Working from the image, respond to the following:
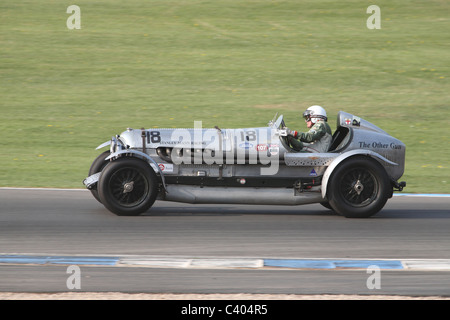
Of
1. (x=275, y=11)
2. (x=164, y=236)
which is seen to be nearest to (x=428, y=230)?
(x=164, y=236)

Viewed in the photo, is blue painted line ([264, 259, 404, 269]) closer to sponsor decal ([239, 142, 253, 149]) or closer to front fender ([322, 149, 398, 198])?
front fender ([322, 149, 398, 198])

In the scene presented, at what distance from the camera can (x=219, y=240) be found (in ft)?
26.7

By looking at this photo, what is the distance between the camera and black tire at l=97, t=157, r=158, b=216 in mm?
9016

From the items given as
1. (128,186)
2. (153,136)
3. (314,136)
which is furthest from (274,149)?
(128,186)

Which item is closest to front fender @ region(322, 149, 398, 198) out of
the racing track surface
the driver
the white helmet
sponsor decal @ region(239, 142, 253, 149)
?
the driver

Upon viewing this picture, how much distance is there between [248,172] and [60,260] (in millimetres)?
3098

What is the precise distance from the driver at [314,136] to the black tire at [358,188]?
1.56ft

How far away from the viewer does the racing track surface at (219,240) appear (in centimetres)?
641

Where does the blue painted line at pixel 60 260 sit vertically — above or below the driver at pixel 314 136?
below

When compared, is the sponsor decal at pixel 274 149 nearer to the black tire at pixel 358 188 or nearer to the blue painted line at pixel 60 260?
the black tire at pixel 358 188

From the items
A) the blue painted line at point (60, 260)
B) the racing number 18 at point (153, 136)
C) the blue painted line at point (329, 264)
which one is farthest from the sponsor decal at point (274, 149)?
the blue painted line at point (60, 260)

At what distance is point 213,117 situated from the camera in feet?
59.4

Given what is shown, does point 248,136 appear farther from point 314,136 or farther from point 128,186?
point 128,186
